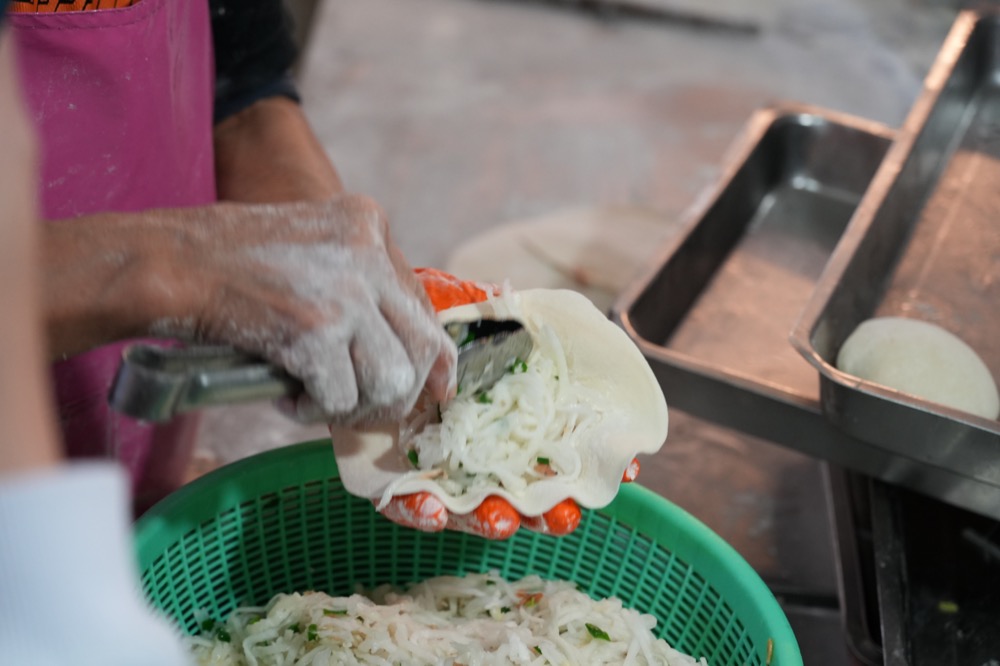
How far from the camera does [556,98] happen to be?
352 centimetres

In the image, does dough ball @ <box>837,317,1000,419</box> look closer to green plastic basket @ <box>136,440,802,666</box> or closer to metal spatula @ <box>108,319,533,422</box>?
green plastic basket @ <box>136,440,802,666</box>

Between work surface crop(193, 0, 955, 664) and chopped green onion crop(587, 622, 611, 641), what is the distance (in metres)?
0.82

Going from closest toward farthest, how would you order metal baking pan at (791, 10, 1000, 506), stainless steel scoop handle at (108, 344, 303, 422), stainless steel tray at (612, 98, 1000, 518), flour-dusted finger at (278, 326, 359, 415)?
stainless steel scoop handle at (108, 344, 303, 422)
flour-dusted finger at (278, 326, 359, 415)
metal baking pan at (791, 10, 1000, 506)
stainless steel tray at (612, 98, 1000, 518)

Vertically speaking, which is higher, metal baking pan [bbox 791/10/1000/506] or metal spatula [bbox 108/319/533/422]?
metal spatula [bbox 108/319/533/422]

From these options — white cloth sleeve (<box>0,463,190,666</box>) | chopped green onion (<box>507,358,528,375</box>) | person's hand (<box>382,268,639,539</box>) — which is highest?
white cloth sleeve (<box>0,463,190,666</box>)

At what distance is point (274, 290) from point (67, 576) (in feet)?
1.46

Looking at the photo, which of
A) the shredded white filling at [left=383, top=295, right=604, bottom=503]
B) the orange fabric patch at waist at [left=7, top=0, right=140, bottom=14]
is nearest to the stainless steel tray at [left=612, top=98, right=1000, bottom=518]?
the shredded white filling at [left=383, top=295, right=604, bottom=503]

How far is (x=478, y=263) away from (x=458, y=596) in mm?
1414

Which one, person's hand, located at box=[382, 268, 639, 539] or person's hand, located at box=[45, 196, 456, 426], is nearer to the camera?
person's hand, located at box=[45, 196, 456, 426]

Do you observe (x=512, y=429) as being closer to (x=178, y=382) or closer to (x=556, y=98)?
(x=178, y=382)

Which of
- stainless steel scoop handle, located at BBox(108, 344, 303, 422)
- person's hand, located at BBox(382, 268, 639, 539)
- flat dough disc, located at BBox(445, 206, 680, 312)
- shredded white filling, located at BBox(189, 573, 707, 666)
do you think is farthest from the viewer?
flat dough disc, located at BBox(445, 206, 680, 312)

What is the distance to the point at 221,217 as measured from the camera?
39.7 inches

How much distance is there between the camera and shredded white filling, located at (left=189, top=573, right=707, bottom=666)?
1.23m

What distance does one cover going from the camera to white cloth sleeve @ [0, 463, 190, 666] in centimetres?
56
